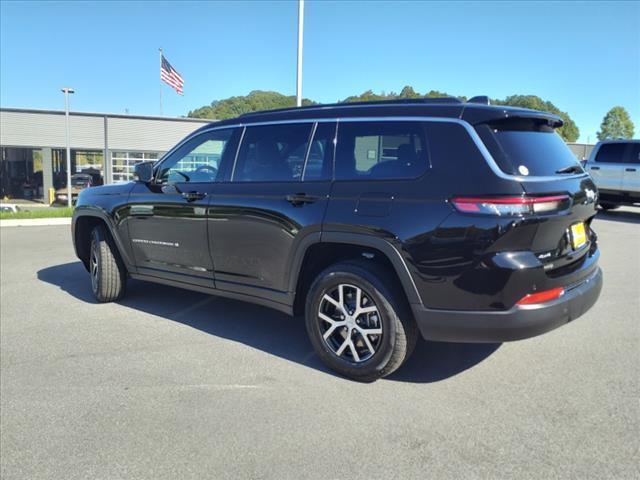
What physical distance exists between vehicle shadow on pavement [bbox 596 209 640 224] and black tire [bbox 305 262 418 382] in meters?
12.3

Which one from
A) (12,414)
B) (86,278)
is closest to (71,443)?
(12,414)

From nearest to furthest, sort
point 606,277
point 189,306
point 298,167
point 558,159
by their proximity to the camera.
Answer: point 558,159 → point 298,167 → point 189,306 → point 606,277

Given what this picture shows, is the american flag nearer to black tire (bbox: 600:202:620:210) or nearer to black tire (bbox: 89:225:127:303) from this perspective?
black tire (bbox: 600:202:620:210)

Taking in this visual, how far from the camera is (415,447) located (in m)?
2.83

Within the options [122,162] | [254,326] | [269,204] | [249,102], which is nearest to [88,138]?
[122,162]

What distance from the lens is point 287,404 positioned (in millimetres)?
3348

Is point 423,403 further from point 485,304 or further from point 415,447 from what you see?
point 485,304

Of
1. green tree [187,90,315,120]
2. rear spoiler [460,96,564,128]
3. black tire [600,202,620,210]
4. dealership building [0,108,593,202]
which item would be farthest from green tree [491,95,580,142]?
rear spoiler [460,96,564,128]

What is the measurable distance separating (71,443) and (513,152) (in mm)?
3168

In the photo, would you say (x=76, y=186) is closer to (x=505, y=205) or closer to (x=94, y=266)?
(x=94, y=266)

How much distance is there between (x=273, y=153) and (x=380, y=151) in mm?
1047

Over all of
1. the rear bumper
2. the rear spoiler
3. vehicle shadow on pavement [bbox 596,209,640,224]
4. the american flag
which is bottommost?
the rear bumper

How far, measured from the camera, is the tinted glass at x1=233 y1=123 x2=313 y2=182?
13.2 ft

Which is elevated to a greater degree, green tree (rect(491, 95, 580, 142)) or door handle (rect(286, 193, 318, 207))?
green tree (rect(491, 95, 580, 142))
